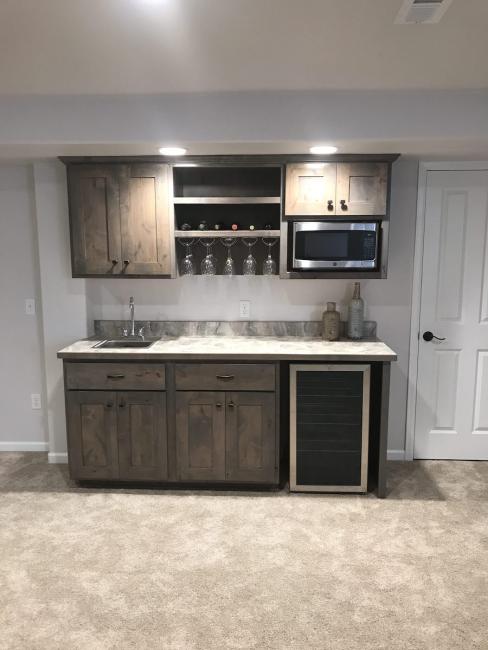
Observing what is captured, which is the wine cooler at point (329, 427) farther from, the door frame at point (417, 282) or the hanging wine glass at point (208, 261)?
the hanging wine glass at point (208, 261)

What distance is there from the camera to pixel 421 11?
5.86 feet

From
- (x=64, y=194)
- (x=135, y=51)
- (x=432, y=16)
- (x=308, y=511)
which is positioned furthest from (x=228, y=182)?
(x=308, y=511)

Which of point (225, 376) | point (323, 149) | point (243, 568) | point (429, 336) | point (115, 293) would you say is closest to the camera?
point (243, 568)

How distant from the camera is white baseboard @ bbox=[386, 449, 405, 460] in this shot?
3.71 metres

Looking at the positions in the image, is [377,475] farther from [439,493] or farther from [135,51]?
[135,51]

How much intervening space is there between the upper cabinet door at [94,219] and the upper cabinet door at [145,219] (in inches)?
2.2

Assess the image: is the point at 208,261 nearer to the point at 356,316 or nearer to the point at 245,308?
the point at 245,308

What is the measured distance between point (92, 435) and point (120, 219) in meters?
1.37

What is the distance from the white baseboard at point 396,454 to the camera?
12.2ft

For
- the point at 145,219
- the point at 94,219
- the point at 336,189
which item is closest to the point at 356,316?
the point at 336,189

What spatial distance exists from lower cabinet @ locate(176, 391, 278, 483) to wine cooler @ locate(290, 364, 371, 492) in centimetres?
15

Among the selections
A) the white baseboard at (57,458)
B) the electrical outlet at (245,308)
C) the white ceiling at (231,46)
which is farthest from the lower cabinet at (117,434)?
the white ceiling at (231,46)

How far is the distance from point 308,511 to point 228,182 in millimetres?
2166

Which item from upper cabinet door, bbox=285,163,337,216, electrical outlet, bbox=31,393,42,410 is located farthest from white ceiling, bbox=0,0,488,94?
electrical outlet, bbox=31,393,42,410
